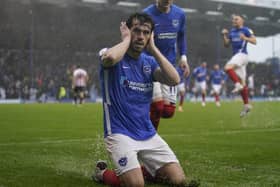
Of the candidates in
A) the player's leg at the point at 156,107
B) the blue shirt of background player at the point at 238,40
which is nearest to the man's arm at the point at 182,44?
the player's leg at the point at 156,107

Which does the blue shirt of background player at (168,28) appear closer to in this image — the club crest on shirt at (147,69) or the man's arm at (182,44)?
the man's arm at (182,44)

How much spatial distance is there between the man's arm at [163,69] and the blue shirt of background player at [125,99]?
0.54ft

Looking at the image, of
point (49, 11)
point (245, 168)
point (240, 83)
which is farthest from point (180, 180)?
point (49, 11)

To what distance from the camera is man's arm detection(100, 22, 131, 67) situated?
4469mm

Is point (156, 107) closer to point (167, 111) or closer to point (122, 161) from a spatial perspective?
point (167, 111)

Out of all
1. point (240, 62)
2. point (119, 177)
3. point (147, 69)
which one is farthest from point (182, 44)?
point (240, 62)

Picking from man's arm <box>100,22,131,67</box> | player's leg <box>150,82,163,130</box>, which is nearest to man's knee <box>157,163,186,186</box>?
man's arm <box>100,22,131,67</box>

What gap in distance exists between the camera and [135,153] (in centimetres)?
458

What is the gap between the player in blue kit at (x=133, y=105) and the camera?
14.9ft

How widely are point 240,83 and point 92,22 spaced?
25.7m

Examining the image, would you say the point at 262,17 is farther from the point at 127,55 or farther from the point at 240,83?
the point at 127,55

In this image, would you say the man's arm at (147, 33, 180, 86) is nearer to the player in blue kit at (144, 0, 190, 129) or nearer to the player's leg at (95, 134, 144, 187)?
the player's leg at (95, 134, 144, 187)

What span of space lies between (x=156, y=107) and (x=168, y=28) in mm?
1145

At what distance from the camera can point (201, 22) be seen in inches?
1614
